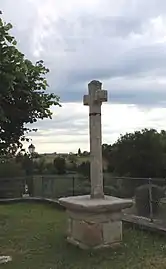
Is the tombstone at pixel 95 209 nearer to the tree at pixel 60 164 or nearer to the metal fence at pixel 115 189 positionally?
the metal fence at pixel 115 189

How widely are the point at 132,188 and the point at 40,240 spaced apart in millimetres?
2957

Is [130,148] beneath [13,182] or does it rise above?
above

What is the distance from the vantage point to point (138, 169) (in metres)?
33.0

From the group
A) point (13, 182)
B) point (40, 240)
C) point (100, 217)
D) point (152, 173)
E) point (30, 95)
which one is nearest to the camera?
point (100, 217)

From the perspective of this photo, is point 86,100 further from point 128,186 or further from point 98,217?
point 128,186

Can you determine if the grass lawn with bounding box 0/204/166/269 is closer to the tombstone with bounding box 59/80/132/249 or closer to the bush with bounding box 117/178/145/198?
the tombstone with bounding box 59/80/132/249

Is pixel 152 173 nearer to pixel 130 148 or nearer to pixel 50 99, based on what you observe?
pixel 130 148

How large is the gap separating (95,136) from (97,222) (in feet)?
4.90

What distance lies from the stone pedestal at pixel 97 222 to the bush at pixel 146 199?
178 cm

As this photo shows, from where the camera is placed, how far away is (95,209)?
7195 millimetres

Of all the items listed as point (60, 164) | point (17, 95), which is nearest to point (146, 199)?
point (17, 95)

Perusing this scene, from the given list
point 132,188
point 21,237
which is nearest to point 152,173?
point 132,188

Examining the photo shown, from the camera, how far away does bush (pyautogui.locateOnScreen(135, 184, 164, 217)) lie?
9.18m

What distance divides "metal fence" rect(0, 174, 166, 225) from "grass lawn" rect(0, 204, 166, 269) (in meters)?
0.72
